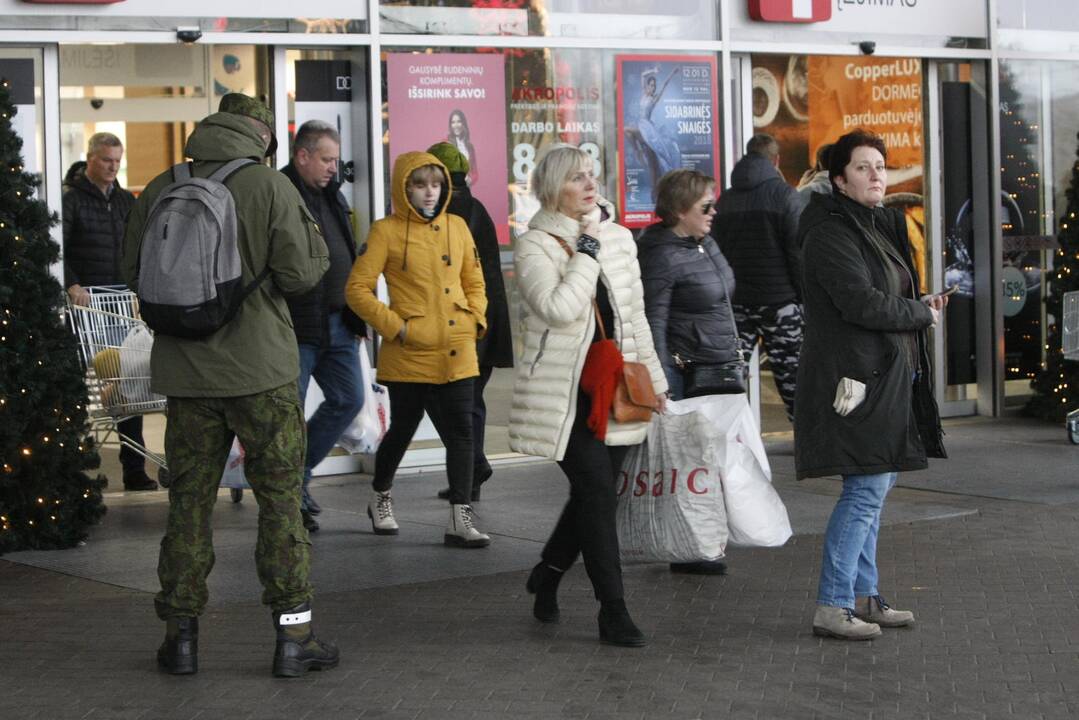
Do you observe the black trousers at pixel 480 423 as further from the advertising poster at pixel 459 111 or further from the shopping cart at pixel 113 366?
the advertising poster at pixel 459 111

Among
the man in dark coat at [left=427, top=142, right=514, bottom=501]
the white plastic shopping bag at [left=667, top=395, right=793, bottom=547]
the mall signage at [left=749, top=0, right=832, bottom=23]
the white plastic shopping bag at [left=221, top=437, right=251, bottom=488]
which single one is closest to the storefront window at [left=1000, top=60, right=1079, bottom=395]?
the mall signage at [left=749, top=0, right=832, bottom=23]

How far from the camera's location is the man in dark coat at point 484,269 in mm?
8805

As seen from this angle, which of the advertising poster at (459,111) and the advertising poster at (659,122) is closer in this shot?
the advertising poster at (459,111)

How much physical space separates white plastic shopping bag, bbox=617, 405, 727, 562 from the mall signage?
230 inches

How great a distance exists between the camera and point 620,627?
20.4 feet

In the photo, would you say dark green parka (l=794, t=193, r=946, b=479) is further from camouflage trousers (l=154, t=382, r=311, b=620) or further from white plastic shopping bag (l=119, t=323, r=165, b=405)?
white plastic shopping bag (l=119, t=323, r=165, b=405)

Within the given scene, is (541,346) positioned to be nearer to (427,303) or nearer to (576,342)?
(576,342)

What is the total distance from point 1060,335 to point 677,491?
6.75m

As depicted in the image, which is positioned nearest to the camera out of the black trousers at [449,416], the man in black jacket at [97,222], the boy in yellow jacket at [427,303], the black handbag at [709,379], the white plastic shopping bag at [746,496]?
the white plastic shopping bag at [746,496]

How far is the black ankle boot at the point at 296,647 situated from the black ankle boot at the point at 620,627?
0.99 metres

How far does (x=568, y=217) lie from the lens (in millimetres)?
6371

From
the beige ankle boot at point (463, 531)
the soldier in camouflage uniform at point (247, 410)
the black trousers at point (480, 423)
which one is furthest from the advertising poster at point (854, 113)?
the soldier in camouflage uniform at point (247, 410)

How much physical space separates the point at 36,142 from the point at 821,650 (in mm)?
5730

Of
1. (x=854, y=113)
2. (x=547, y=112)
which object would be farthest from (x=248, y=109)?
(x=854, y=113)
